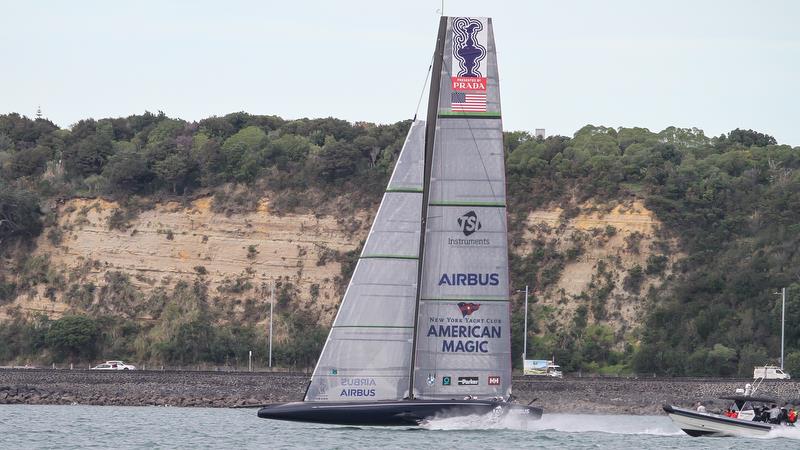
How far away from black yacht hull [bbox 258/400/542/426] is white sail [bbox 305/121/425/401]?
588 millimetres

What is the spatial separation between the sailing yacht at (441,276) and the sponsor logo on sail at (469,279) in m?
0.02

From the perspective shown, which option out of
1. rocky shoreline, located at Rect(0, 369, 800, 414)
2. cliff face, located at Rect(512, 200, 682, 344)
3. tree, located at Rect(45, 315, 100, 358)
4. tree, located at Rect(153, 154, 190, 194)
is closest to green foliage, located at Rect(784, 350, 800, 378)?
rocky shoreline, located at Rect(0, 369, 800, 414)

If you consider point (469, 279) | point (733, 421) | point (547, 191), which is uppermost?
point (547, 191)

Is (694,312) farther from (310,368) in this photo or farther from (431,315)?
(431,315)

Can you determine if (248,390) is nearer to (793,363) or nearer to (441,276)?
(793,363)

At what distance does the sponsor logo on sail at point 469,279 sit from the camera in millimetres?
34469

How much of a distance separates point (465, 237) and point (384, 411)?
4.49 meters

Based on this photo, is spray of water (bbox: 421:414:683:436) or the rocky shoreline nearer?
spray of water (bbox: 421:414:683:436)

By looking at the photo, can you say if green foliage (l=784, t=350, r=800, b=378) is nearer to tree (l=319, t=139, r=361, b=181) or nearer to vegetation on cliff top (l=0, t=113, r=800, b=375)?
vegetation on cliff top (l=0, t=113, r=800, b=375)

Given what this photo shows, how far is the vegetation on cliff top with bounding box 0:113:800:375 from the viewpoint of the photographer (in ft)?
243

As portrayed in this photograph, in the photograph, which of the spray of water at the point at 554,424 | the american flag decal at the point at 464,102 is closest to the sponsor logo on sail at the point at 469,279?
the spray of water at the point at 554,424

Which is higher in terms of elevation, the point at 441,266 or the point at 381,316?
the point at 441,266

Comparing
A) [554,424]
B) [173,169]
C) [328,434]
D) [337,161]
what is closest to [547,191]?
[337,161]

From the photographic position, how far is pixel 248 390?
6094 centimetres
